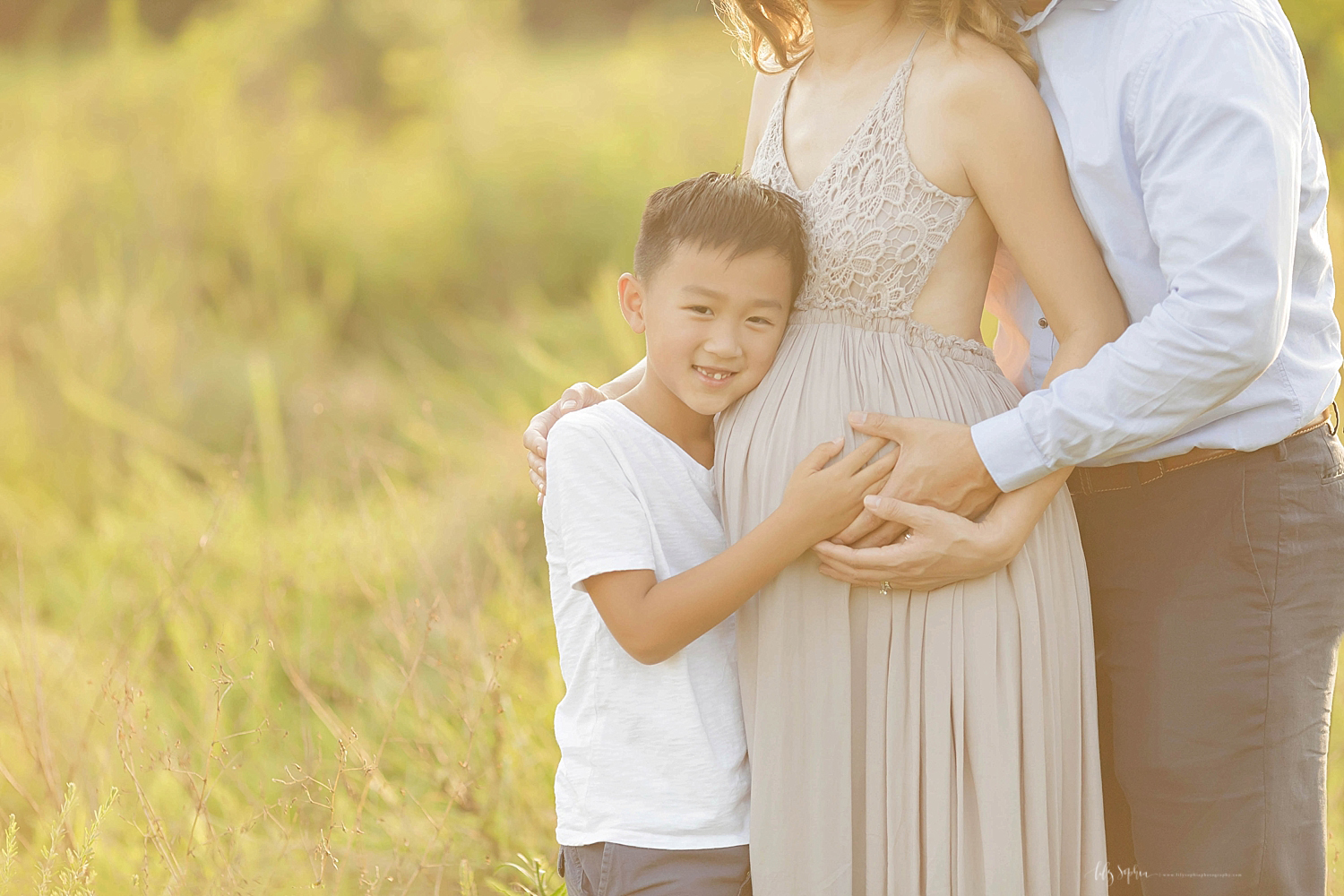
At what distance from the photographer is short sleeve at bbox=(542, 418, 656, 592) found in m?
1.58

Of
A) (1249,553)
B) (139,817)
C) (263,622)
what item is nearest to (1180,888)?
(1249,553)

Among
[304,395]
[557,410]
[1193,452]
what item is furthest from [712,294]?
[304,395]

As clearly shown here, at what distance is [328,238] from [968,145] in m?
5.60

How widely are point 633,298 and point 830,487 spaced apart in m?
0.47

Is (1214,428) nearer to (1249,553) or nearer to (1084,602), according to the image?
(1249,553)

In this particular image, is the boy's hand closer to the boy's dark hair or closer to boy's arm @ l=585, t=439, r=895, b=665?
boy's arm @ l=585, t=439, r=895, b=665

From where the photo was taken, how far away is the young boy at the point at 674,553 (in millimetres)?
1560

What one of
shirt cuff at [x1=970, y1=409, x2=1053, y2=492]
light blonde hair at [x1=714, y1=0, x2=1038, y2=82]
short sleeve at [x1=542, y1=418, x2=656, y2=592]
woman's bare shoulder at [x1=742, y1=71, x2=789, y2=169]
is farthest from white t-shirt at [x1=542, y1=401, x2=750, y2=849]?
light blonde hair at [x1=714, y1=0, x2=1038, y2=82]

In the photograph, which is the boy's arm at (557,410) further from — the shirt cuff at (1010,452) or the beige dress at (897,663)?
the shirt cuff at (1010,452)

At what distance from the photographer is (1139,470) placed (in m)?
1.71

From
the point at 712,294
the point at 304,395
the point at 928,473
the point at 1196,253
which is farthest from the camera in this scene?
the point at 304,395

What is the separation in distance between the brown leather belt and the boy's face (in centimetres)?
53

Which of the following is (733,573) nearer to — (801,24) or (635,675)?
(635,675)

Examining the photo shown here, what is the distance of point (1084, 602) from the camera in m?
1.63
